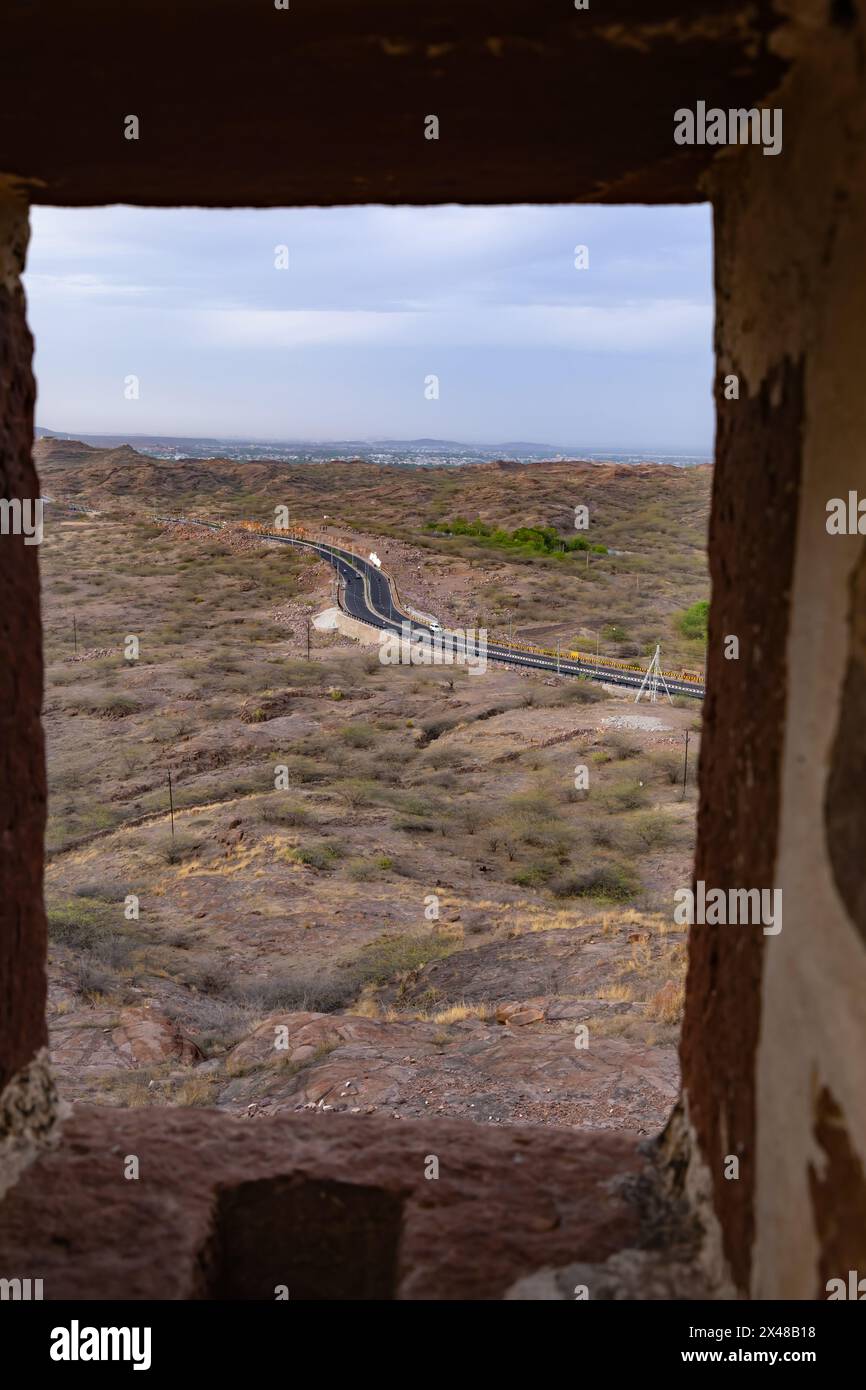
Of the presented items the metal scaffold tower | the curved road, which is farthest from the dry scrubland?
the curved road

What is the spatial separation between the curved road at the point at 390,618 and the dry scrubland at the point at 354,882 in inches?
63.3

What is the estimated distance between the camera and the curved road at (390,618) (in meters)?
22.5

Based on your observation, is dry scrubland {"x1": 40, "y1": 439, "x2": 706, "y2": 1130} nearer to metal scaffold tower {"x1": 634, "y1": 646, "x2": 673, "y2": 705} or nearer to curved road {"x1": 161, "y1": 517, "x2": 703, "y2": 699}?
metal scaffold tower {"x1": 634, "y1": 646, "x2": 673, "y2": 705}

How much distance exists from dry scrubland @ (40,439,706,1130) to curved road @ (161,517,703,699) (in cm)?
161

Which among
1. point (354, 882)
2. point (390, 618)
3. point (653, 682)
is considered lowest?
point (354, 882)

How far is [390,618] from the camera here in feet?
95.1

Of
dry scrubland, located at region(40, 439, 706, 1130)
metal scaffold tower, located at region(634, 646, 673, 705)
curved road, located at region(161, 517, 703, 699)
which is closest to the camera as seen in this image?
dry scrubland, located at region(40, 439, 706, 1130)

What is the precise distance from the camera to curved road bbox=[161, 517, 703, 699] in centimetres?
2255

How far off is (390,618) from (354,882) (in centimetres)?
1833

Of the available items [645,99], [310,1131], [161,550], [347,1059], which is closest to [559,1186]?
[310,1131]

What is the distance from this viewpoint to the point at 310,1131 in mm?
2254

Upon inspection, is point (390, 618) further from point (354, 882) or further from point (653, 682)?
point (354, 882)

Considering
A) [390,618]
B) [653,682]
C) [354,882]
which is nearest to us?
[354,882]

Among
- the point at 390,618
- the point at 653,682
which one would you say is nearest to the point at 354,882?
the point at 653,682
